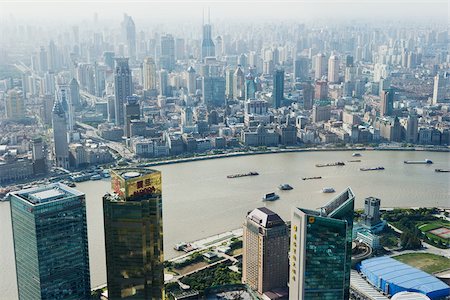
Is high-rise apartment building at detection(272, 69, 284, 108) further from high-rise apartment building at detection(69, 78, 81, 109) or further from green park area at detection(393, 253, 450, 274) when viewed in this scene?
green park area at detection(393, 253, 450, 274)

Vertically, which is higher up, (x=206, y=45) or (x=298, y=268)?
(x=206, y=45)

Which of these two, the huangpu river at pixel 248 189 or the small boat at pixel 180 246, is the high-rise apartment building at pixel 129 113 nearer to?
the huangpu river at pixel 248 189

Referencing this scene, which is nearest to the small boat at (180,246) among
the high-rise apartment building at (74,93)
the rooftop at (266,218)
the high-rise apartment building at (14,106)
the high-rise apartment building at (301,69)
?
the rooftop at (266,218)

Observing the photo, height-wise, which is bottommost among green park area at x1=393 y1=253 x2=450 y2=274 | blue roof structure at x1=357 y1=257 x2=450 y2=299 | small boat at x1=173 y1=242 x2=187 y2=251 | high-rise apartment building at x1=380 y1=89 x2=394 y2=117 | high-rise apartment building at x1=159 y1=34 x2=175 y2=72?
green park area at x1=393 y1=253 x2=450 y2=274

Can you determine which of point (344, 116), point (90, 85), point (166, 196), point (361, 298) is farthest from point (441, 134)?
point (90, 85)

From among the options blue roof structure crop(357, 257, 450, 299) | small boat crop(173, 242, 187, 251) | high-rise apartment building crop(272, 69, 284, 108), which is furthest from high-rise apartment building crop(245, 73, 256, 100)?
blue roof structure crop(357, 257, 450, 299)

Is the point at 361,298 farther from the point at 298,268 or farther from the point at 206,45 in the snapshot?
the point at 206,45
